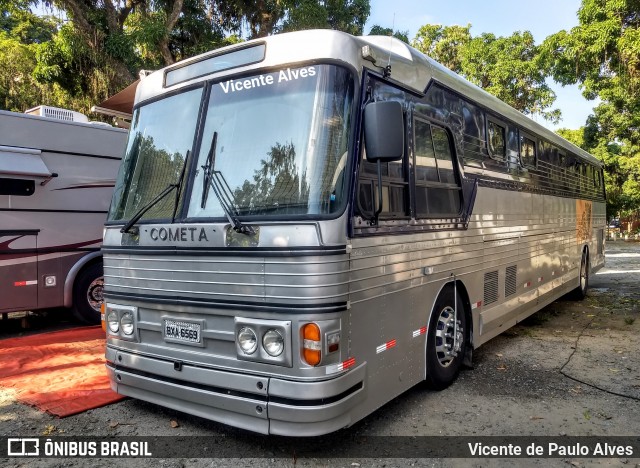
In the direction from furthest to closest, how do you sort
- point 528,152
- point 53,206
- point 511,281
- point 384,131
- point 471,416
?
point 53,206 → point 528,152 → point 511,281 → point 471,416 → point 384,131

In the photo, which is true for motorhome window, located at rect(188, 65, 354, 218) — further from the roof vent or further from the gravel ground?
the roof vent

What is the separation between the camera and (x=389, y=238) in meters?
3.91

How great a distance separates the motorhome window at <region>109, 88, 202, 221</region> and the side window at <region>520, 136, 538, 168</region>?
4.91 m

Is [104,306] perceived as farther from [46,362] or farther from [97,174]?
[97,174]

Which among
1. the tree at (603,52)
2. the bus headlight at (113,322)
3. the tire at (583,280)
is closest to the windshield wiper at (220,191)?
the bus headlight at (113,322)

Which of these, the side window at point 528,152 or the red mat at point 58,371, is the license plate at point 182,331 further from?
the side window at point 528,152

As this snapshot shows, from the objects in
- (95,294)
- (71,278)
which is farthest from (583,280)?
(71,278)

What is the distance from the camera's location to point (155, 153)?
4.19 metres

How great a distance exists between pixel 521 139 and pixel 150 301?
18.3 ft

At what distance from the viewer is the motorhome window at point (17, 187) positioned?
7.01 meters

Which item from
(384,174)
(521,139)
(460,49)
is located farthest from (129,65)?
(460,49)

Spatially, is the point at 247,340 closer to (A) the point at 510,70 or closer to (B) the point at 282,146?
(B) the point at 282,146

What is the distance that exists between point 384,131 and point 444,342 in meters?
2.41

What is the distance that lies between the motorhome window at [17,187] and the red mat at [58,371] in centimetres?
204
